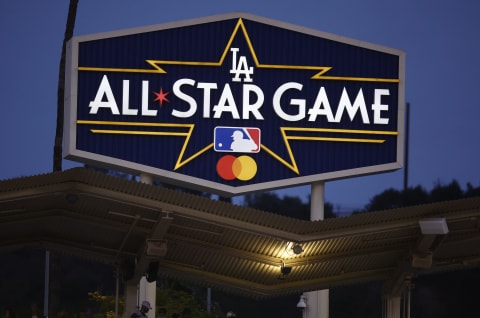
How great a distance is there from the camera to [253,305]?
78312 mm

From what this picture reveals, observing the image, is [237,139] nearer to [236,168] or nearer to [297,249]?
[236,168]

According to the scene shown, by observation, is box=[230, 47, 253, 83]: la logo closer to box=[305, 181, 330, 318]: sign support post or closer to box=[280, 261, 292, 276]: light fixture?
box=[305, 181, 330, 318]: sign support post

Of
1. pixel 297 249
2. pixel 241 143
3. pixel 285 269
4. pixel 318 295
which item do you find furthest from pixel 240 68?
pixel 297 249

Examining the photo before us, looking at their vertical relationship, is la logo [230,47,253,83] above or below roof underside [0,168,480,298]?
above

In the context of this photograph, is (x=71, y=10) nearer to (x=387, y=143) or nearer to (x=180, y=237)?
(x=387, y=143)

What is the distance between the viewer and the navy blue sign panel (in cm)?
3641

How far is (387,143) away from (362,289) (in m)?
42.8

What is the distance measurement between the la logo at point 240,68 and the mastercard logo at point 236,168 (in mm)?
2205

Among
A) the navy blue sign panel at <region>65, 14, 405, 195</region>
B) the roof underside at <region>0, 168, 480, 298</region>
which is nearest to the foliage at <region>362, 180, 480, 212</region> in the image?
the navy blue sign panel at <region>65, 14, 405, 195</region>

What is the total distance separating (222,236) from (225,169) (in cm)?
1157

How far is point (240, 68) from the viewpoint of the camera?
122 feet

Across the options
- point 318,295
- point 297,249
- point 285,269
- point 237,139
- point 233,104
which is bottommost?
point 318,295

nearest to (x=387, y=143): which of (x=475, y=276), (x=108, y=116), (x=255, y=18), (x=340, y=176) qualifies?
(x=340, y=176)

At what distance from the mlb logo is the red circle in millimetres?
301
